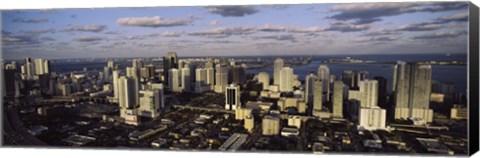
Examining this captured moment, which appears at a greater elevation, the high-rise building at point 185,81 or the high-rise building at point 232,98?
the high-rise building at point 185,81

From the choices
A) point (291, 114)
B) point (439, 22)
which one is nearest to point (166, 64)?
point (291, 114)

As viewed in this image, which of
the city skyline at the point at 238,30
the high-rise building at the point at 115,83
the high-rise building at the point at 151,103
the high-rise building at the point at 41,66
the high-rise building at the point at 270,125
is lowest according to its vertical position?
the high-rise building at the point at 270,125

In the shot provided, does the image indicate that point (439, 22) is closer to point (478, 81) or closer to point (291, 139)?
point (478, 81)

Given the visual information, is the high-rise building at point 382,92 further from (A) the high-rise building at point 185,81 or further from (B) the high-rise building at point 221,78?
(A) the high-rise building at point 185,81

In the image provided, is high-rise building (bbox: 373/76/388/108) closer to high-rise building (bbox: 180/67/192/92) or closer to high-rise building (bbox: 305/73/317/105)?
high-rise building (bbox: 305/73/317/105)

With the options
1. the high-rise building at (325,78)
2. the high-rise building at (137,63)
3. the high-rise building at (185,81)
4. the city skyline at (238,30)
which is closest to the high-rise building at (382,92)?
the city skyline at (238,30)

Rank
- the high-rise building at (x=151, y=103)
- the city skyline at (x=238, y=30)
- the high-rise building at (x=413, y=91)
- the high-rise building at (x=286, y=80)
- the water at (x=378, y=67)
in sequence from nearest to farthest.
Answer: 1. the water at (x=378, y=67)
2. the city skyline at (x=238, y=30)
3. the high-rise building at (x=413, y=91)
4. the high-rise building at (x=286, y=80)
5. the high-rise building at (x=151, y=103)

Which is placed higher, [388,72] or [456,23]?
[456,23]
